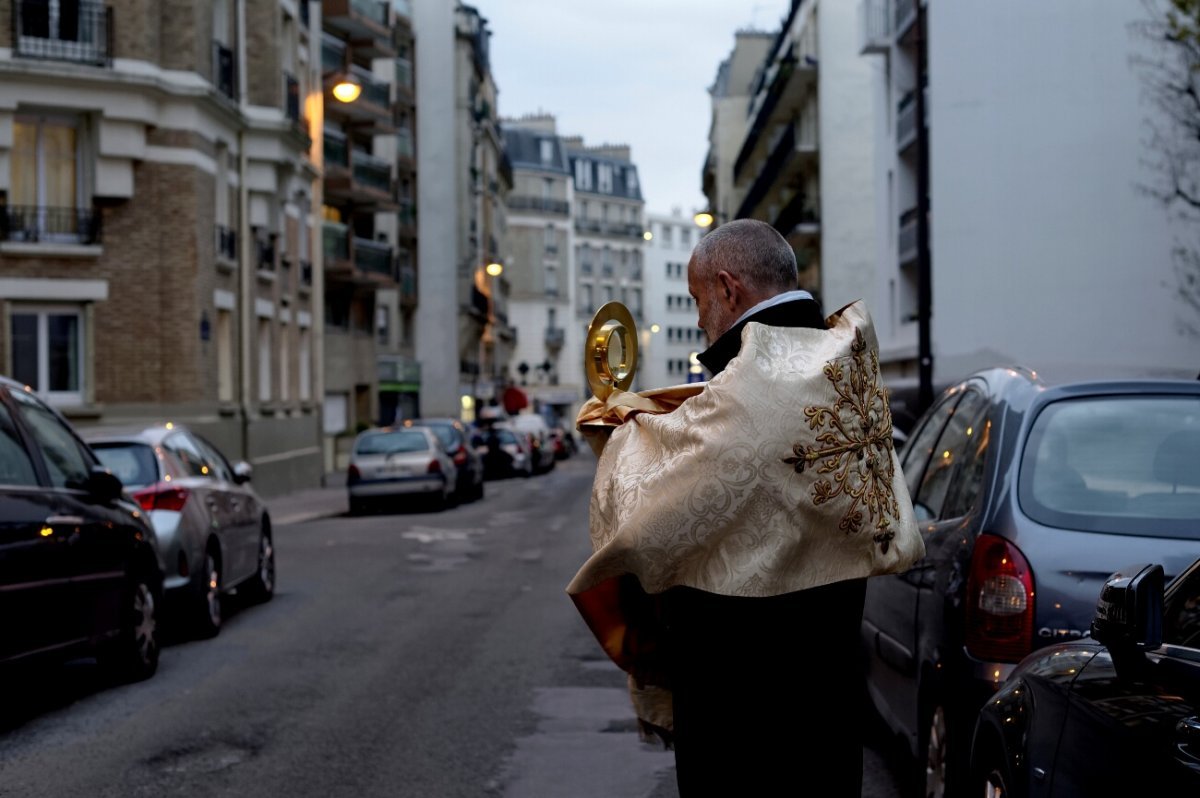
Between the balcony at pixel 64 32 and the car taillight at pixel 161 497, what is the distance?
1821 cm

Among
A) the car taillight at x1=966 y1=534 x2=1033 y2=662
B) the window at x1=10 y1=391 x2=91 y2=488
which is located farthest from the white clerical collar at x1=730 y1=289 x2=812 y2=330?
the window at x1=10 y1=391 x2=91 y2=488

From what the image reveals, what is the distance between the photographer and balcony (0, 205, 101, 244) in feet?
88.0

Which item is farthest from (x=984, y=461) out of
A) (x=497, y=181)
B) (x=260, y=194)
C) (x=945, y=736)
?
(x=497, y=181)

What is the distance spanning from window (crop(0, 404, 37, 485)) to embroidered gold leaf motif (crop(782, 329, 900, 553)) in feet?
18.6

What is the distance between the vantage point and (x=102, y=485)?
8742 mm

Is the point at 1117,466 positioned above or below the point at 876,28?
below

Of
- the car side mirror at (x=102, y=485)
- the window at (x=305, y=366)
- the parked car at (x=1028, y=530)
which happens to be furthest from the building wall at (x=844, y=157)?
the parked car at (x=1028, y=530)

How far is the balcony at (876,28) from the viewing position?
43344mm

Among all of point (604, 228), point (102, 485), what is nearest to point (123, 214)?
point (102, 485)

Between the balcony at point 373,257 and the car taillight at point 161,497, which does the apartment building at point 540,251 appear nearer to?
the balcony at point 373,257

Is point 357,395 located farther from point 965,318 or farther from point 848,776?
point 848,776

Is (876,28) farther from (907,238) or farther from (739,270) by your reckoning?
(739,270)

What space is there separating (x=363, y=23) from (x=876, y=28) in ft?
57.5

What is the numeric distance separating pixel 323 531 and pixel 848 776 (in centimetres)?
2036
